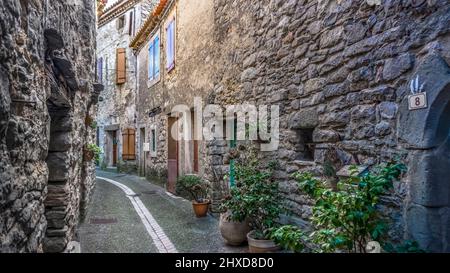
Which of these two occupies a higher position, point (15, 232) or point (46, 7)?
point (46, 7)

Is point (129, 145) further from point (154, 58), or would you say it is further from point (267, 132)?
point (267, 132)

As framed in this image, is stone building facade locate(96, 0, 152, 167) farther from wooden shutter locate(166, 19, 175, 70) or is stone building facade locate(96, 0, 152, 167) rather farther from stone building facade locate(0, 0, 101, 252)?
stone building facade locate(0, 0, 101, 252)

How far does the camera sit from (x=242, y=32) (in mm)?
5285

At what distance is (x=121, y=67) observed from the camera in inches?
570

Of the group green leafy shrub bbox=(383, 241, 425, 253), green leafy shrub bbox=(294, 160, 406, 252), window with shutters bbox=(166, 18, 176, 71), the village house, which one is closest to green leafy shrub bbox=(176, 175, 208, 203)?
the village house

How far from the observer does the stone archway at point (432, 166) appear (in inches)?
91.4

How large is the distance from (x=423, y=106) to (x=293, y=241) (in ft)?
4.59

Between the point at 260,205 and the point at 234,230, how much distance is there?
0.51 metres

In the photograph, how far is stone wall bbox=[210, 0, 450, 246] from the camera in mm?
2537

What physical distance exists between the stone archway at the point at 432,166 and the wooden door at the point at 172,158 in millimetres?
6705

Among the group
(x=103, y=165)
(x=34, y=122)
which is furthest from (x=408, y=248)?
(x=103, y=165)

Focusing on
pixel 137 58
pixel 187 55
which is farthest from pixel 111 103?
pixel 187 55

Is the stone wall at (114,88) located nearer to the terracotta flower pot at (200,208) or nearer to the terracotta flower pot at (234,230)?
the terracotta flower pot at (200,208)

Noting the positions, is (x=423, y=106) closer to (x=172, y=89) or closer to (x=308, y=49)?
(x=308, y=49)
